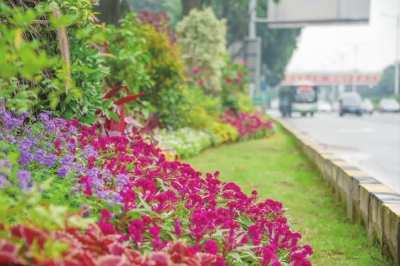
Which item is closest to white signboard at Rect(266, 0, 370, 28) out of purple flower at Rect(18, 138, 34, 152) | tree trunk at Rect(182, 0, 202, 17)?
tree trunk at Rect(182, 0, 202, 17)

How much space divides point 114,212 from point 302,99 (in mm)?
37489

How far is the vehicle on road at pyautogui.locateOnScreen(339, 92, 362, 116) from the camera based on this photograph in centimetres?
3705

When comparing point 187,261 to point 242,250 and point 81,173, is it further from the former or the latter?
point 81,173

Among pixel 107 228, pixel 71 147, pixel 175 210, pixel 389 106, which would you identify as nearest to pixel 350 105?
pixel 389 106

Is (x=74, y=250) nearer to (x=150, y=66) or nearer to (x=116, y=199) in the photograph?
(x=116, y=199)

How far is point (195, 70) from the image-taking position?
13.5 m

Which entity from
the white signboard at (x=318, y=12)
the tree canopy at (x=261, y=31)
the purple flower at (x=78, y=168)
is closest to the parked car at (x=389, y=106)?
the tree canopy at (x=261, y=31)

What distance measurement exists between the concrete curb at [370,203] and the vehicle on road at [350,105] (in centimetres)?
3240

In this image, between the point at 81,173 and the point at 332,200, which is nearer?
the point at 81,173

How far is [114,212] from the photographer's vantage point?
2.01 metres

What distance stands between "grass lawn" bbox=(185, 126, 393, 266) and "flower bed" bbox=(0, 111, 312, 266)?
87 cm

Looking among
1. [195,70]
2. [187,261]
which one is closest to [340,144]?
[195,70]

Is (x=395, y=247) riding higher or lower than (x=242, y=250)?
lower

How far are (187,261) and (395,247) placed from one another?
1.73 metres
